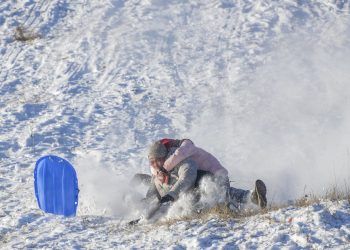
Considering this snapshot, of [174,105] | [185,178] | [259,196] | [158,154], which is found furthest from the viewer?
[174,105]

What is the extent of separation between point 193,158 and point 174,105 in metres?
3.96

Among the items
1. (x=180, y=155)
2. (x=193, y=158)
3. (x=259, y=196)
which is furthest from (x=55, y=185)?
(x=259, y=196)

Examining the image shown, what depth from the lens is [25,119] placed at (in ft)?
36.9

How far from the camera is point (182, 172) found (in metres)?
7.47

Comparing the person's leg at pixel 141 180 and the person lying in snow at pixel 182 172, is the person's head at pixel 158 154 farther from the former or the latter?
the person's leg at pixel 141 180

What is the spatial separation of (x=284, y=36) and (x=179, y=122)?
3779 millimetres

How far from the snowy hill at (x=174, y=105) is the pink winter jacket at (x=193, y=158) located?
0.84 m

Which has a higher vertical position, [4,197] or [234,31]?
[234,31]

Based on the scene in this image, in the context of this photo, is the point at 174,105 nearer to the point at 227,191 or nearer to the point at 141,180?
the point at 141,180

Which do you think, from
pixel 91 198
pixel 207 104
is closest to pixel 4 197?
pixel 91 198

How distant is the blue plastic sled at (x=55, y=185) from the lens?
25.6 ft

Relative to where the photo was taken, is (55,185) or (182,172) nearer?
(182,172)

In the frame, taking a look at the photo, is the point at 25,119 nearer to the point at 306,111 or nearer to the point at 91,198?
the point at 91,198

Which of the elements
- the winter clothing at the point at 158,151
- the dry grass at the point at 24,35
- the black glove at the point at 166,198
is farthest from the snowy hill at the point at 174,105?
the winter clothing at the point at 158,151
